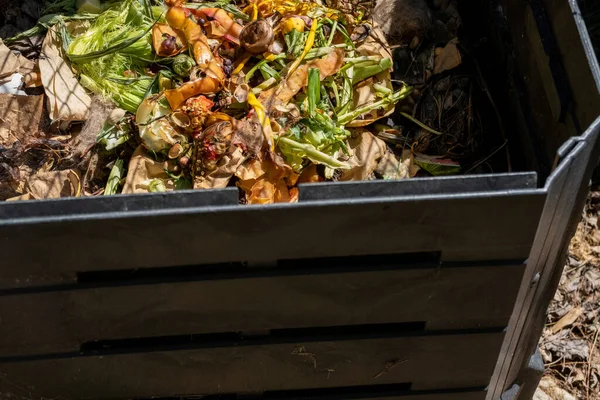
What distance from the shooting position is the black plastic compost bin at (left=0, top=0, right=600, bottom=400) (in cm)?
167

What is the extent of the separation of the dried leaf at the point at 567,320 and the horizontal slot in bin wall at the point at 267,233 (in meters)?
1.21

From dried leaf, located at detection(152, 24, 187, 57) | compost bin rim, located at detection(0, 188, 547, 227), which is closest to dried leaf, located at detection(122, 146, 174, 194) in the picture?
dried leaf, located at detection(152, 24, 187, 57)

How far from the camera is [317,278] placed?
71.7 inches

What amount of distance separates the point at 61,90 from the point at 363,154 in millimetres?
910

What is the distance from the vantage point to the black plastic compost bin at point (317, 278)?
1675 mm

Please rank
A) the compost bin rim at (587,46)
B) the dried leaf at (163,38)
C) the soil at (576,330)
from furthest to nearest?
the soil at (576,330) < the dried leaf at (163,38) < the compost bin rim at (587,46)

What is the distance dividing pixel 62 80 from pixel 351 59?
2.84ft

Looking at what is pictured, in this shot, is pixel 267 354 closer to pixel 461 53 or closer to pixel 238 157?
pixel 238 157

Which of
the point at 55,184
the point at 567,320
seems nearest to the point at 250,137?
the point at 55,184

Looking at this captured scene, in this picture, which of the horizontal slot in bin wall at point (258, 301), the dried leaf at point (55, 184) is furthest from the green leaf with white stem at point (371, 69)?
the dried leaf at point (55, 184)

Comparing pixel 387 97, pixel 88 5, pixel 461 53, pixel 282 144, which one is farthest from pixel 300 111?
pixel 88 5

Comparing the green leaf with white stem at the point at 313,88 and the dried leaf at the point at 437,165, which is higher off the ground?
the green leaf with white stem at the point at 313,88

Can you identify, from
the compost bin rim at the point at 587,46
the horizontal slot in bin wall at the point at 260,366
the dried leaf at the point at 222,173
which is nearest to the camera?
the compost bin rim at the point at 587,46

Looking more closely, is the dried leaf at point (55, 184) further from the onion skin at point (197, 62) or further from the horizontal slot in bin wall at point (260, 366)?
the horizontal slot in bin wall at point (260, 366)
